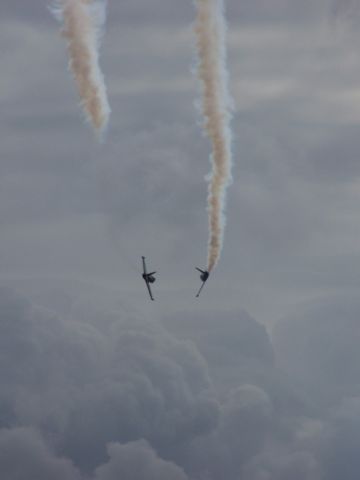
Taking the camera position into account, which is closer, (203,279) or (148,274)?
(203,279)

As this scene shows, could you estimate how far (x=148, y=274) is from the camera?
4838 inches

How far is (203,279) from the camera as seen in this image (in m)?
110

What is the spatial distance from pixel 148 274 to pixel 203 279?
48.1ft
